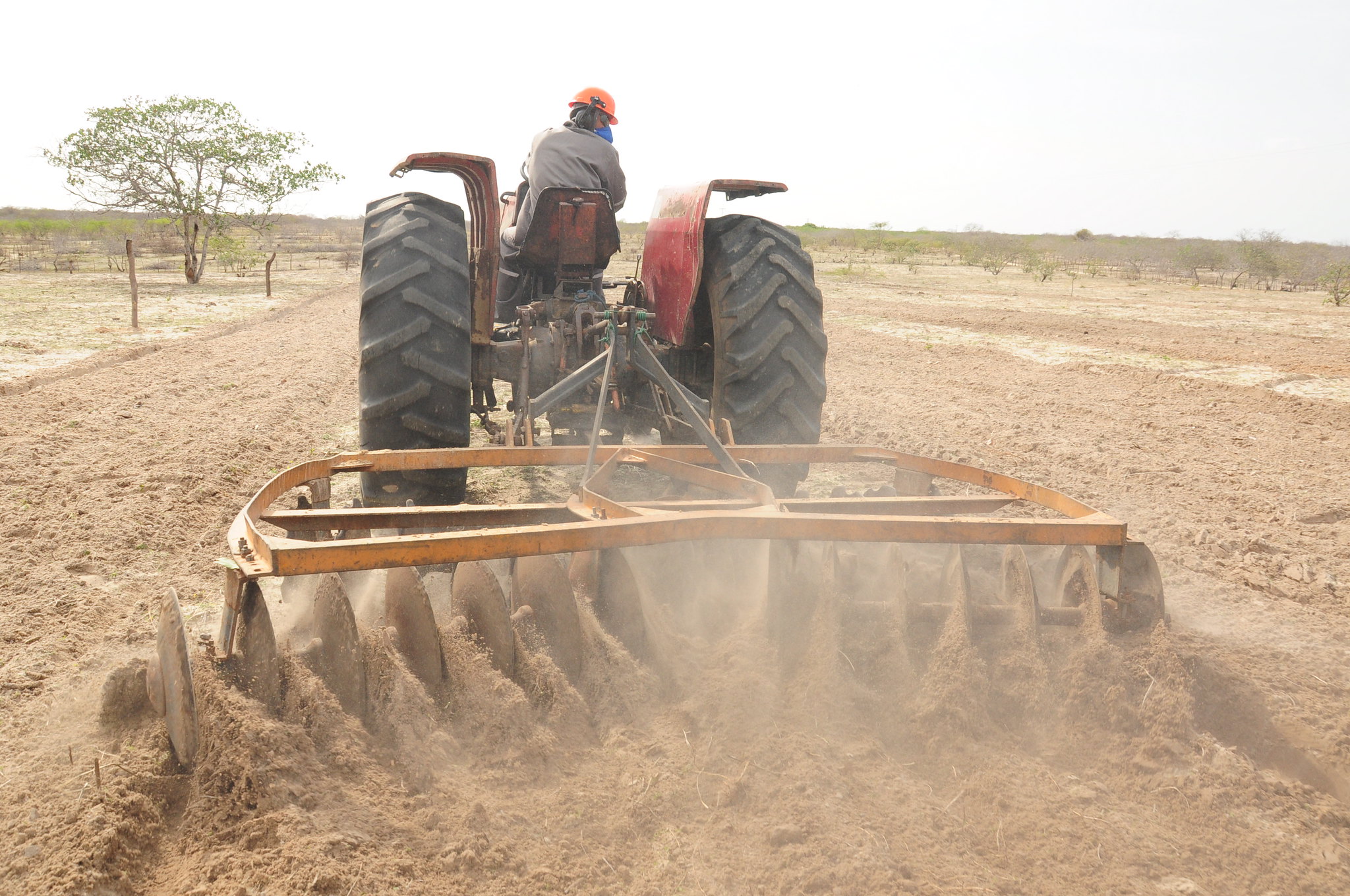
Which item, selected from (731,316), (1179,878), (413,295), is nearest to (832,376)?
(731,316)

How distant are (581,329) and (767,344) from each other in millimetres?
948

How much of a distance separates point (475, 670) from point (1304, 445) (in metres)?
6.52

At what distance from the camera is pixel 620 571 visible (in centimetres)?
271

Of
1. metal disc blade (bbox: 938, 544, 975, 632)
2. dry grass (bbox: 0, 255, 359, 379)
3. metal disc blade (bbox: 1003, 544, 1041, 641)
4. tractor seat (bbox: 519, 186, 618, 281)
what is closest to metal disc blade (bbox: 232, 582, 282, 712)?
metal disc blade (bbox: 938, 544, 975, 632)

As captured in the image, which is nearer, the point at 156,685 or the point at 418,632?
the point at 156,685

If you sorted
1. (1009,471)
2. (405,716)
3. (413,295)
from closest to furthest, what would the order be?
(405,716) → (413,295) → (1009,471)

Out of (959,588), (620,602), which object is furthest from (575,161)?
(959,588)

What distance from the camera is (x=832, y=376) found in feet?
31.9

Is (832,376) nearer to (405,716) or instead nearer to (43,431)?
(43,431)

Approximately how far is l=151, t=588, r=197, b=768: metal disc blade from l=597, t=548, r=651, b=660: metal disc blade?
43.4 inches

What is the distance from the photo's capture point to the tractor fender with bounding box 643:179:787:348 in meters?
3.96

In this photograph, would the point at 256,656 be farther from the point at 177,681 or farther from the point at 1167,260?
the point at 1167,260

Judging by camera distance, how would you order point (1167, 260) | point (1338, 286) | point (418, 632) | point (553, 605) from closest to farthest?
point (418, 632), point (553, 605), point (1338, 286), point (1167, 260)

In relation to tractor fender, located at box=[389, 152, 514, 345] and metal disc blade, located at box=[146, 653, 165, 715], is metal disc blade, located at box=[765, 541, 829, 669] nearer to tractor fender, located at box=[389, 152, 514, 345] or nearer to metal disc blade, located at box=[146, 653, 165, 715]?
metal disc blade, located at box=[146, 653, 165, 715]
